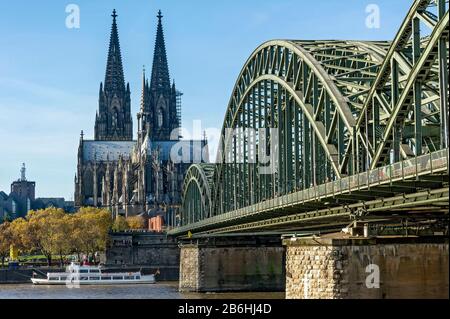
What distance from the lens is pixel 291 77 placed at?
73250mm

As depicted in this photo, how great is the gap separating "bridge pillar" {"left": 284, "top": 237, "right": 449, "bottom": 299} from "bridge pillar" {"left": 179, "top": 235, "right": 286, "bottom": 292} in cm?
5238

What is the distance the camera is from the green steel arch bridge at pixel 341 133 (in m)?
45.1

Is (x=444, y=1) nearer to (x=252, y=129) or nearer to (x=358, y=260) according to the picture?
(x=358, y=260)

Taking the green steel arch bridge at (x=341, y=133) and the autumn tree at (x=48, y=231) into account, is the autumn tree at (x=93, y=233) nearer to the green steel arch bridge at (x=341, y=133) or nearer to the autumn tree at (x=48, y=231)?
the autumn tree at (x=48, y=231)

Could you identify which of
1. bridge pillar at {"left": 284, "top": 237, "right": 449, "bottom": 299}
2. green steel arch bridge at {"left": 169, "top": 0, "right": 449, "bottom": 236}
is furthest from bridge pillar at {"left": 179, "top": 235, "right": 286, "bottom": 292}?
bridge pillar at {"left": 284, "top": 237, "right": 449, "bottom": 299}

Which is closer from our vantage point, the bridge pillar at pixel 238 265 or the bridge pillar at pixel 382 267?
the bridge pillar at pixel 382 267

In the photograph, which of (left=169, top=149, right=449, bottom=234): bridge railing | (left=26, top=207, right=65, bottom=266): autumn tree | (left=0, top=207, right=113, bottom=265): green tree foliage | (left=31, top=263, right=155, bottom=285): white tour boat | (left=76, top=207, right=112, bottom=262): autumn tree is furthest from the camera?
(left=76, top=207, right=112, bottom=262): autumn tree

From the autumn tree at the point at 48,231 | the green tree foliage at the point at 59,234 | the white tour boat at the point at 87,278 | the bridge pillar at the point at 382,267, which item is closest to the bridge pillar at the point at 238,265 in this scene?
the white tour boat at the point at 87,278

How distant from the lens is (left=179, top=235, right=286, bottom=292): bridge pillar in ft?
331

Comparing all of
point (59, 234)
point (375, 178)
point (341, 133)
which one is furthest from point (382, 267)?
point (59, 234)

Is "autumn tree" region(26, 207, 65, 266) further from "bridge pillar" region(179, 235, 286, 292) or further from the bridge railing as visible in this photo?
the bridge railing

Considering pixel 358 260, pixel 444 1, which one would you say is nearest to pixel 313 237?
pixel 358 260

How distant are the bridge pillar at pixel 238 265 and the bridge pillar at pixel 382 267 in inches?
2062

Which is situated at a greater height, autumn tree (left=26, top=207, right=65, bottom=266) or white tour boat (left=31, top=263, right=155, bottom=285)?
autumn tree (left=26, top=207, right=65, bottom=266)
